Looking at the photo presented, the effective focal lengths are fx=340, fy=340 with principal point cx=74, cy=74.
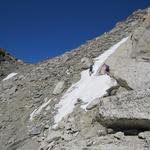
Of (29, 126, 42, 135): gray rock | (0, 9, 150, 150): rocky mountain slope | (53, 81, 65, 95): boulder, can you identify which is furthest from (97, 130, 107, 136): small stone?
(53, 81, 65, 95): boulder

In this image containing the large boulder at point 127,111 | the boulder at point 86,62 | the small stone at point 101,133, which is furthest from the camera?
the boulder at point 86,62

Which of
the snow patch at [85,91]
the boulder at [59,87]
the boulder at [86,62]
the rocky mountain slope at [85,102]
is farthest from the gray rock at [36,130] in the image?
the boulder at [86,62]

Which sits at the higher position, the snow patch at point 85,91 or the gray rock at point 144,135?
the snow patch at point 85,91

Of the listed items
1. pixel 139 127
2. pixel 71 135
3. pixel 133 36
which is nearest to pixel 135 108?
pixel 139 127

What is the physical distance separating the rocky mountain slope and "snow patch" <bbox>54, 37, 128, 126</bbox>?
11cm

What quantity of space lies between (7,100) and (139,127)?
17.7 metres

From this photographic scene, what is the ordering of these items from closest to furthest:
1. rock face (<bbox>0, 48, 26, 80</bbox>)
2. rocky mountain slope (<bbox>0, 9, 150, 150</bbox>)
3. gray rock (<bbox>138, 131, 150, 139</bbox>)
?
1. gray rock (<bbox>138, 131, 150, 139</bbox>)
2. rocky mountain slope (<bbox>0, 9, 150, 150</bbox>)
3. rock face (<bbox>0, 48, 26, 80</bbox>)

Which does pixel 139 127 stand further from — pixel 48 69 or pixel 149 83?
pixel 48 69

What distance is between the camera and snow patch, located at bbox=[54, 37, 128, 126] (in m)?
20.7

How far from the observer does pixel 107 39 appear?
33.1m

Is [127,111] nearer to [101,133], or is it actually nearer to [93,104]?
[101,133]

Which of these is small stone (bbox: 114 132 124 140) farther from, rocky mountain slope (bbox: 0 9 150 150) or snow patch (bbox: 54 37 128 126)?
snow patch (bbox: 54 37 128 126)

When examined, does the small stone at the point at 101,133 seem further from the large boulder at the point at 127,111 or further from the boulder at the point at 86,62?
the boulder at the point at 86,62

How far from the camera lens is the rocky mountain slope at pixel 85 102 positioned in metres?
13.4
